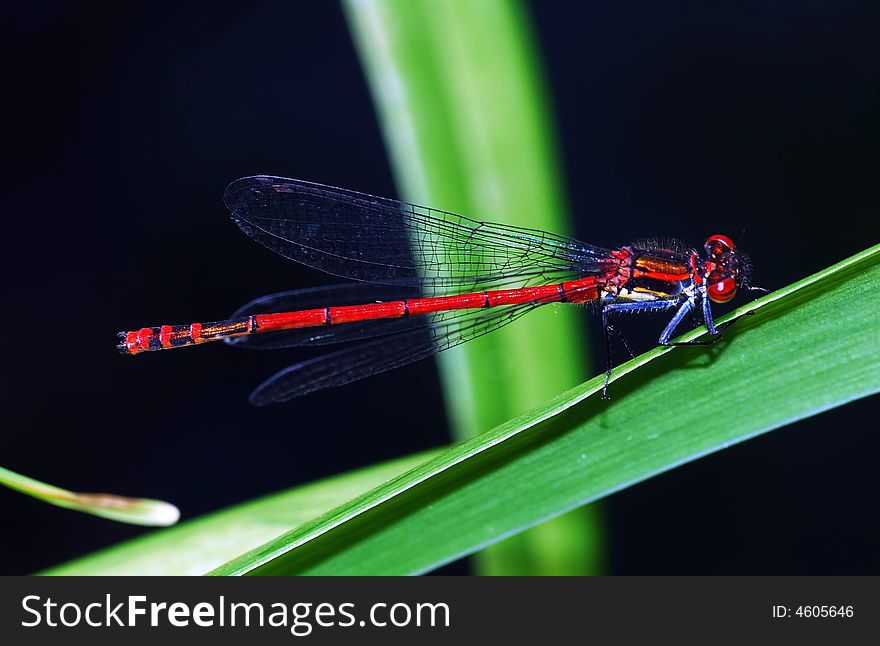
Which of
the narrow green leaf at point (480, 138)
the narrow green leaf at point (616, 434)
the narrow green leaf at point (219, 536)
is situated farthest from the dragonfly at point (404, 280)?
the narrow green leaf at point (616, 434)

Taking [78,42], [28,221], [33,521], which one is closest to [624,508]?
[33,521]

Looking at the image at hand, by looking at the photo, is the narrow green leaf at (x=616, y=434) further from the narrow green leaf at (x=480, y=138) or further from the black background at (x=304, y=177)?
the black background at (x=304, y=177)

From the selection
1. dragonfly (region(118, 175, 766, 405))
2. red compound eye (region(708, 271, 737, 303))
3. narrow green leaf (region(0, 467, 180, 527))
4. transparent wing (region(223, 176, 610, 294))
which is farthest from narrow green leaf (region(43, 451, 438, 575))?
red compound eye (region(708, 271, 737, 303))

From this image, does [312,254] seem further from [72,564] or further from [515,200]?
[72,564]

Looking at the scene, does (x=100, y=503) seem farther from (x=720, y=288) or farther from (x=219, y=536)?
(x=720, y=288)

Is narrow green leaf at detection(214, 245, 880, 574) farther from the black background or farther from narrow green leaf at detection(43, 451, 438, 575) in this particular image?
the black background

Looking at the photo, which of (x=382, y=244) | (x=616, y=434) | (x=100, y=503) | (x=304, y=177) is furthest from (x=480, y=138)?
(x=304, y=177)
